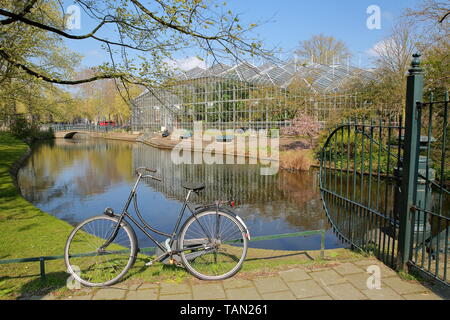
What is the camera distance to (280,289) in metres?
2.78

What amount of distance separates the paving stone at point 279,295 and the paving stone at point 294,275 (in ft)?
0.77

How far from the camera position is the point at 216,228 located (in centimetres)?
302

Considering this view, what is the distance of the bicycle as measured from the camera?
2943mm

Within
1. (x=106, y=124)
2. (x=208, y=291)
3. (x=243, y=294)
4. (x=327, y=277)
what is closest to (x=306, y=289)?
(x=327, y=277)

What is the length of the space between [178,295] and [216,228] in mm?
639

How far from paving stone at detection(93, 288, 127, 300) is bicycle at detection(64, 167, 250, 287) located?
87 mm

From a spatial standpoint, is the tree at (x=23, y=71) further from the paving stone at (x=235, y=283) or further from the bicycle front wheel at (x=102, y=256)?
the paving stone at (x=235, y=283)

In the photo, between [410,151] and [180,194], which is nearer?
[410,151]

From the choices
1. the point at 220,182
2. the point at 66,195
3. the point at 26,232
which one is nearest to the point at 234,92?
the point at 220,182

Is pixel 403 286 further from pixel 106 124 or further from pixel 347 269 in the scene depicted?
pixel 106 124

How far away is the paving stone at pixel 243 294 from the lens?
265cm

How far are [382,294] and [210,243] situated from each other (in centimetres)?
147

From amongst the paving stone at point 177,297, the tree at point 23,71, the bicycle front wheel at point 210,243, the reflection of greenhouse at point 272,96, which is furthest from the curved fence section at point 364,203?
the reflection of greenhouse at point 272,96

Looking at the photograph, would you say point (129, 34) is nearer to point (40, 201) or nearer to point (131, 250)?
point (131, 250)
